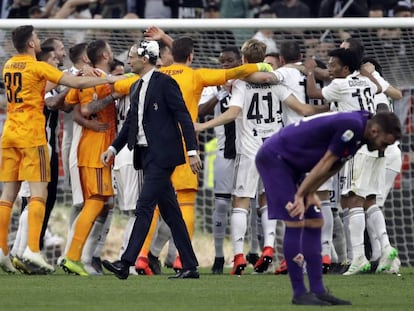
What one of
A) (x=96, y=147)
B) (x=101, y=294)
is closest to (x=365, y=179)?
(x=96, y=147)

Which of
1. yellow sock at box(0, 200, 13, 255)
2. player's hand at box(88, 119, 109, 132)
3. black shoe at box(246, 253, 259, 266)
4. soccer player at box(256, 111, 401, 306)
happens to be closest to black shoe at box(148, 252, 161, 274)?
black shoe at box(246, 253, 259, 266)

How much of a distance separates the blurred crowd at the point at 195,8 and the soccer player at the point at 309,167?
34.1ft

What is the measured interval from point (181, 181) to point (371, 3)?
7.57m

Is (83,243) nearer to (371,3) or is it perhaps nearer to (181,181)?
(181,181)

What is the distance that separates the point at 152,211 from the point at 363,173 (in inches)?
106

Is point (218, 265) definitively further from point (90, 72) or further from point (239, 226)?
point (90, 72)

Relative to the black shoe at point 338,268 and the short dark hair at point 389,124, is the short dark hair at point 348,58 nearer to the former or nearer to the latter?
the black shoe at point 338,268

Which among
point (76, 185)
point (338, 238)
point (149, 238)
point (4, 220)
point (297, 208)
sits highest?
point (297, 208)

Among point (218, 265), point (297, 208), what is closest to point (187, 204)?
point (218, 265)

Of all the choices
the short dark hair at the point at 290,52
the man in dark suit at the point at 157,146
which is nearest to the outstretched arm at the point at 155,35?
the short dark hair at the point at 290,52

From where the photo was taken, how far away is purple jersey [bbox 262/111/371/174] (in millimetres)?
9359

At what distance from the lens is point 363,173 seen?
44.6 feet

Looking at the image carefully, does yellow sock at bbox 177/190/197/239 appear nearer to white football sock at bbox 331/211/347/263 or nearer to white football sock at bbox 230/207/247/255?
white football sock at bbox 230/207/247/255

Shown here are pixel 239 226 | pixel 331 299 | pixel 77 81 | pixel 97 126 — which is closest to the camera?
pixel 331 299
